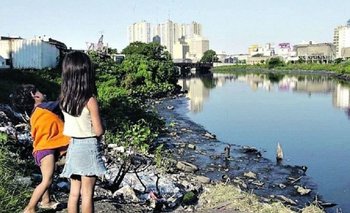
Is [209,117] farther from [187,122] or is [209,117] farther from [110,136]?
[110,136]

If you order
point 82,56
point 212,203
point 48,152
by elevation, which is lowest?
point 212,203

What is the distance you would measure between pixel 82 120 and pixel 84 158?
1.12 feet

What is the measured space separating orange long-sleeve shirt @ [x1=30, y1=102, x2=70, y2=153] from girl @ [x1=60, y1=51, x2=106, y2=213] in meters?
0.76

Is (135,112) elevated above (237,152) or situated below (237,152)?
above

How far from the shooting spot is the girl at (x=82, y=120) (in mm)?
3660

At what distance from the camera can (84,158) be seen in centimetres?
378

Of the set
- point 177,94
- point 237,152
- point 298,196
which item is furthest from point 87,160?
point 177,94

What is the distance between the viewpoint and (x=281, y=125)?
2608 centimetres

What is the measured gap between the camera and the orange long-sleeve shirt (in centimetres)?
452

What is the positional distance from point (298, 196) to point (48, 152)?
8.95 m

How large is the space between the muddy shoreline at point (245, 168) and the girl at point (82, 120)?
6.67 meters

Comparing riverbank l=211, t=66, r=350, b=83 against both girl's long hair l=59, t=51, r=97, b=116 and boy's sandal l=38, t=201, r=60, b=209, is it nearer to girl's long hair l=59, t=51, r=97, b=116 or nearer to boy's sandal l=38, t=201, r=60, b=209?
boy's sandal l=38, t=201, r=60, b=209

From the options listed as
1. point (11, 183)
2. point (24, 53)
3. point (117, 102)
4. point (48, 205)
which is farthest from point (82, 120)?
point (24, 53)

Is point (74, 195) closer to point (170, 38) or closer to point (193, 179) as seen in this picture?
point (193, 179)
